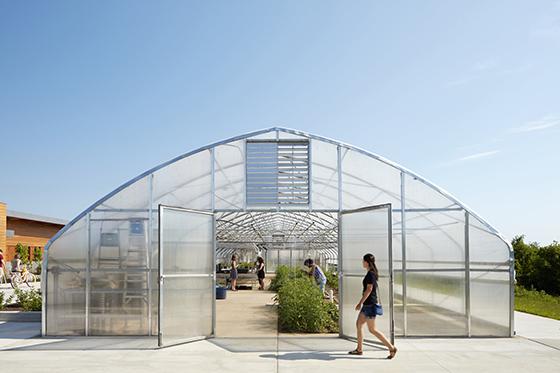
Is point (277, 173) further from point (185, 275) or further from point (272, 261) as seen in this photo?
point (272, 261)

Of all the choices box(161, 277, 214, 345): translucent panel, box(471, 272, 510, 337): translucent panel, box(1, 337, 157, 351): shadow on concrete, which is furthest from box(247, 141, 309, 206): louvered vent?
box(471, 272, 510, 337): translucent panel

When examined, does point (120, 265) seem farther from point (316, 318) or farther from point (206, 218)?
point (316, 318)

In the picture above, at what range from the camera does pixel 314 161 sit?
39.6 ft

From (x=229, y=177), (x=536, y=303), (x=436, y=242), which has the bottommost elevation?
(x=536, y=303)

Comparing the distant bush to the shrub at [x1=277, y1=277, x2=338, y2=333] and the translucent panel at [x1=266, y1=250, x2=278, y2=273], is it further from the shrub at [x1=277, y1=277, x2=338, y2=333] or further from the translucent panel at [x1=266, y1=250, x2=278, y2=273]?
the translucent panel at [x1=266, y1=250, x2=278, y2=273]

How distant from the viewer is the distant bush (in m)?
23.8

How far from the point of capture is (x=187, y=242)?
1126 centimetres

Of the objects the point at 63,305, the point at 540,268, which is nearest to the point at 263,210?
the point at 63,305

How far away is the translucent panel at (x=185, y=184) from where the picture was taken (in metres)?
11.8

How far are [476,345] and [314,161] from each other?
5065 mm

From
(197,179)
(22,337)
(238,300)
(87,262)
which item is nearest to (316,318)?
(197,179)

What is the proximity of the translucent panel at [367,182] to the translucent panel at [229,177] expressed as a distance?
7.56ft

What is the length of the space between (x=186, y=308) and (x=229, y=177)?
117 inches

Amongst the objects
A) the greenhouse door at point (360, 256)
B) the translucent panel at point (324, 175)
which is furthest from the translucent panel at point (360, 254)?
the translucent panel at point (324, 175)
